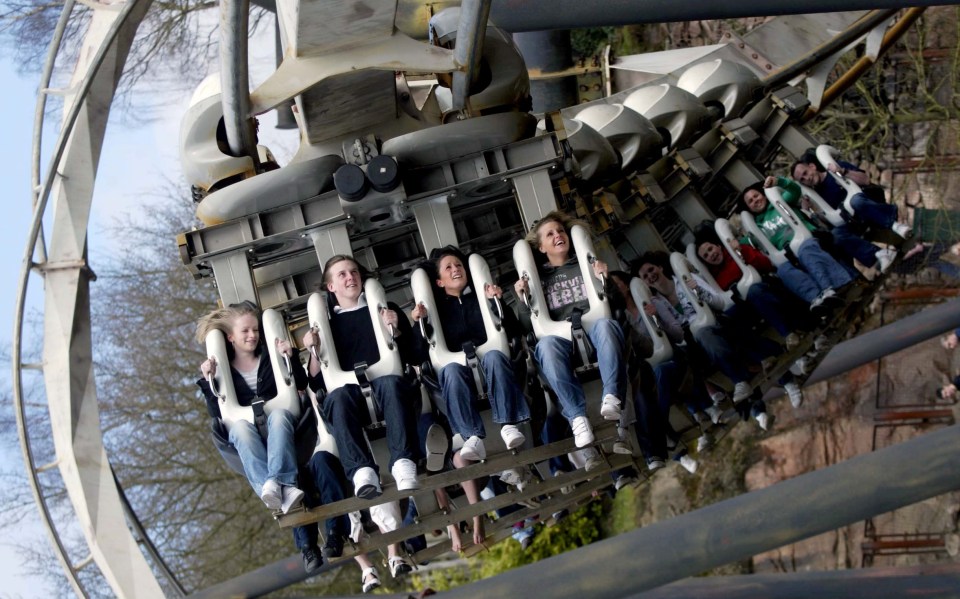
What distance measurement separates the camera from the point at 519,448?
25.8 ft

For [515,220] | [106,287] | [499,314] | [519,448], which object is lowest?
[519,448]

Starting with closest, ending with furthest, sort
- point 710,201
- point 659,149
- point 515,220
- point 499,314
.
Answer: point 499,314 < point 515,220 < point 659,149 < point 710,201

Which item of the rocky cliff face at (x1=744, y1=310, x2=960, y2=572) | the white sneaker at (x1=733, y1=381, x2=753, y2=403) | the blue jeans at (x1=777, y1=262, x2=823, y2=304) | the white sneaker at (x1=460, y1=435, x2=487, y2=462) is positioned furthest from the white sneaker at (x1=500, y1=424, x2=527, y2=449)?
the rocky cliff face at (x1=744, y1=310, x2=960, y2=572)

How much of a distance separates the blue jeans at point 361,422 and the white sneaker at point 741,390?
2.98 m

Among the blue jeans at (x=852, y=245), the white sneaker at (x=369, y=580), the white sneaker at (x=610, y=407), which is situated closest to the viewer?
the white sneaker at (x=610, y=407)

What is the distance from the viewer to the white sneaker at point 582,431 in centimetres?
740

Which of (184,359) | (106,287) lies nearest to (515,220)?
(184,359)

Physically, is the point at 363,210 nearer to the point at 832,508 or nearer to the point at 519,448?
the point at 519,448

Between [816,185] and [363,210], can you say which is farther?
[816,185]

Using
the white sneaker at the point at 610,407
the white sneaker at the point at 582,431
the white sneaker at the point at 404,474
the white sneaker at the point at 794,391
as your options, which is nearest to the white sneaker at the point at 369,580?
the white sneaker at the point at 404,474

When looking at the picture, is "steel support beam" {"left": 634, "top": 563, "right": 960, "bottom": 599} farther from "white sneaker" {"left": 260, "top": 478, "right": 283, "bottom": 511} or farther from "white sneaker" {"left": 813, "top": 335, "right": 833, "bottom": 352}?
"white sneaker" {"left": 813, "top": 335, "right": 833, "bottom": 352}

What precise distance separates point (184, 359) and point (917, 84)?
10460mm

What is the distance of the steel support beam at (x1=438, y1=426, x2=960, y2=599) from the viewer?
20.7 feet

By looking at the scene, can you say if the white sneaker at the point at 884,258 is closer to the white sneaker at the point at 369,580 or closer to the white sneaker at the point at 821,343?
the white sneaker at the point at 821,343
